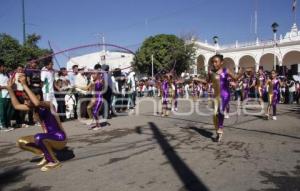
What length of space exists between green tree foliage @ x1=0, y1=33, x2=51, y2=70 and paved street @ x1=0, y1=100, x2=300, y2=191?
125 ft

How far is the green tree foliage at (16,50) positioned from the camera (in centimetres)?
4694

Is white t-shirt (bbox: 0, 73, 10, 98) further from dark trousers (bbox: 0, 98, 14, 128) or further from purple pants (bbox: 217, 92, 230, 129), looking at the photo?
purple pants (bbox: 217, 92, 230, 129)

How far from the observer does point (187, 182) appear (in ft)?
17.8

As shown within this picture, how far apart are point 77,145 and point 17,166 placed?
7.04 ft

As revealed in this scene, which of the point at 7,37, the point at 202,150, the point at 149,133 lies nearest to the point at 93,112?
the point at 149,133

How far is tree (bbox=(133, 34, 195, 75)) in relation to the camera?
65312mm

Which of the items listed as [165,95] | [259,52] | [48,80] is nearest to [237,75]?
[48,80]

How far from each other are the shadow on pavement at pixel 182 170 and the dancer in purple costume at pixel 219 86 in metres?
1.35

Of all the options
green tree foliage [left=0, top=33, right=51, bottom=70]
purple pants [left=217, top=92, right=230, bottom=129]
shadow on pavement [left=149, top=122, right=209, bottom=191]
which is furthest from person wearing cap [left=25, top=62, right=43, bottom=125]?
green tree foliage [left=0, top=33, right=51, bottom=70]

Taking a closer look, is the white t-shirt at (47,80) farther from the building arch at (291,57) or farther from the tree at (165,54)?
the building arch at (291,57)

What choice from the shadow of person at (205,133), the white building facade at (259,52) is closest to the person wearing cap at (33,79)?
the shadow of person at (205,133)

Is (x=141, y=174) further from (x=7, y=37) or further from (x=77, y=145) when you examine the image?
(x=7, y=37)

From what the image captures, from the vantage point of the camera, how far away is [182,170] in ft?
20.2

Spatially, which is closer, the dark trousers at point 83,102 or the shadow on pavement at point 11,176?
the shadow on pavement at point 11,176
